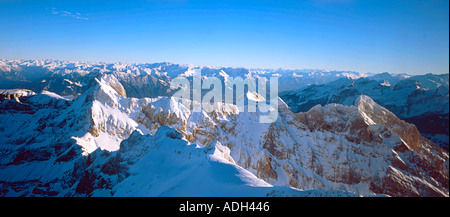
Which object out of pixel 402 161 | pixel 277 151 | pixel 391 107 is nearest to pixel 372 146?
pixel 402 161

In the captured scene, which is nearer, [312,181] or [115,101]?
[312,181]

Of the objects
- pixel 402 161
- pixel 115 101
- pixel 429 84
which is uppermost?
pixel 429 84

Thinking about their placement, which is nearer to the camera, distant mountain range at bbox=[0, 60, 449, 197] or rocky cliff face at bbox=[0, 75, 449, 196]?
distant mountain range at bbox=[0, 60, 449, 197]

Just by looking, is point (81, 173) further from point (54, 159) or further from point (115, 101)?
point (115, 101)

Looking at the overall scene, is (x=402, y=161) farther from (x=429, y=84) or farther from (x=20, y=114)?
(x=429, y=84)

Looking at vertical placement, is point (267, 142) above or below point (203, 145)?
above

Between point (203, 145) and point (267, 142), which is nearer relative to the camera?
point (203, 145)

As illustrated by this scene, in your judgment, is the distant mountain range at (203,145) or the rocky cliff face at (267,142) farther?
the rocky cliff face at (267,142)
